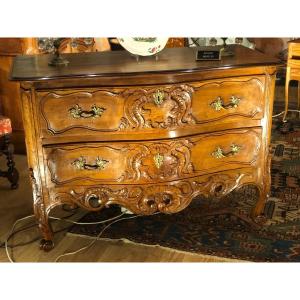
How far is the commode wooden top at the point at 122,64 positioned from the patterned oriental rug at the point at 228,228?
2.84 feet

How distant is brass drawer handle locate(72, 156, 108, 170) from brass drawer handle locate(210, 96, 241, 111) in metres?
0.54

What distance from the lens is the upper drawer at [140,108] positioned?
163 centimetres

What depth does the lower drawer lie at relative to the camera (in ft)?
5.62

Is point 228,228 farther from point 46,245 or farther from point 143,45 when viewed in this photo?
point 143,45

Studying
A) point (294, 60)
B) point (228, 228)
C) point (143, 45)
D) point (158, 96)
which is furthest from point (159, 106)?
point (294, 60)

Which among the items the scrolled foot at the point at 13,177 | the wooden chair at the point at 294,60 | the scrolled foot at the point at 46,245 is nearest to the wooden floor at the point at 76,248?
the scrolled foot at the point at 46,245

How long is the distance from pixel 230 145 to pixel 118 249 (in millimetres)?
751

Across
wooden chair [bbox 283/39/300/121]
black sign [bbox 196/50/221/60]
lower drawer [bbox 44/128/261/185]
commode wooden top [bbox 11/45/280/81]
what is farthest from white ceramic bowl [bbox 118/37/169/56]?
wooden chair [bbox 283/39/300/121]

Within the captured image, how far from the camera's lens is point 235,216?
221 centimetres

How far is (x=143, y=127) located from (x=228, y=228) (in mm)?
793

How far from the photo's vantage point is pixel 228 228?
209 centimetres

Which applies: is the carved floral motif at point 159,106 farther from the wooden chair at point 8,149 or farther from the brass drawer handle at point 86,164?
the wooden chair at point 8,149
